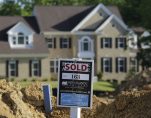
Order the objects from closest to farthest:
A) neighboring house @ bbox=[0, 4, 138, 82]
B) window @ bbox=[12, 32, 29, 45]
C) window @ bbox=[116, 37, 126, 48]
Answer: window @ bbox=[12, 32, 29, 45] → neighboring house @ bbox=[0, 4, 138, 82] → window @ bbox=[116, 37, 126, 48]

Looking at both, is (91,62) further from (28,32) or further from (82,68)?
(28,32)

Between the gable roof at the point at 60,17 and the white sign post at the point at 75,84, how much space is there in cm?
5292

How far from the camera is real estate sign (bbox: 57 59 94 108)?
1084cm

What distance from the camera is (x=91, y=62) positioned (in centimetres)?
1091

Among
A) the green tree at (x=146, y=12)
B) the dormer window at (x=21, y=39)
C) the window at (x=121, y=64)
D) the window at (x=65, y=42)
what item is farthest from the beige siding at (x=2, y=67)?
the green tree at (x=146, y=12)

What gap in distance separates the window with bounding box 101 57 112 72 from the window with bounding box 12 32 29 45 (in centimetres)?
838

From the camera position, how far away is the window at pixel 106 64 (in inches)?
2552

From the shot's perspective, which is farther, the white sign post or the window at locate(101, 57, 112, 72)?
the window at locate(101, 57, 112, 72)

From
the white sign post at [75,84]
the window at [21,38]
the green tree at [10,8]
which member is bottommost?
the window at [21,38]

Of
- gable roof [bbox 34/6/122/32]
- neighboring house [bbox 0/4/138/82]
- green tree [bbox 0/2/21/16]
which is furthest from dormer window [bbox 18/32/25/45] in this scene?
green tree [bbox 0/2/21/16]

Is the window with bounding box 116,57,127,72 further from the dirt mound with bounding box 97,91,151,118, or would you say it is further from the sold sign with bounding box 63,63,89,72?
the sold sign with bounding box 63,63,89,72

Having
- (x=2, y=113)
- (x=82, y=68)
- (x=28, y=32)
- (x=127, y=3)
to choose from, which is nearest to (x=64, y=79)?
(x=82, y=68)

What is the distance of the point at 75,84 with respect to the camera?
10.9m

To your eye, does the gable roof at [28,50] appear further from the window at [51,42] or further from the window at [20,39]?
the window at [51,42]
